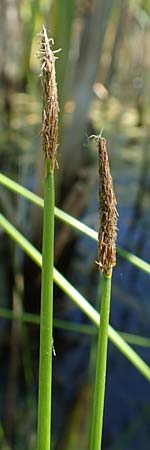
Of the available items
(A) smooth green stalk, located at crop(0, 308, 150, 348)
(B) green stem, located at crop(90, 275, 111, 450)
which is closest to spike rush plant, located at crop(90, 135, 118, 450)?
(B) green stem, located at crop(90, 275, 111, 450)

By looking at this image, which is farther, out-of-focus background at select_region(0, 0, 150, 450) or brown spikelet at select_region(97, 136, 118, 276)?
out-of-focus background at select_region(0, 0, 150, 450)

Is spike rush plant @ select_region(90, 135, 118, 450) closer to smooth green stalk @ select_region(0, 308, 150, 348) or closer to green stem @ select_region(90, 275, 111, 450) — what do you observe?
green stem @ select_region(90, 275, 111, 450)

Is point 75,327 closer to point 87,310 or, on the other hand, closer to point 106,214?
point 87,310

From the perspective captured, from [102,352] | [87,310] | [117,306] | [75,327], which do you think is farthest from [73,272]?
[102,352]

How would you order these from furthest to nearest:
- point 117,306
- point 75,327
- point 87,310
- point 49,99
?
point 117,306 < point 75,327 < point 87,310 < point 49,99

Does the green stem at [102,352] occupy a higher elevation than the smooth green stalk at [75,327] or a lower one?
lower

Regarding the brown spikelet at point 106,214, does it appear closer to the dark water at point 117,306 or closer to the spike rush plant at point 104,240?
the spike rush plant at point 104,240

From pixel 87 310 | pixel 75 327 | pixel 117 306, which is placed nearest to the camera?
pixel 87 310

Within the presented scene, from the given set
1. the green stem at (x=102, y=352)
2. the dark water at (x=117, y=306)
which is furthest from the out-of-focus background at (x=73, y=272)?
the green stem at (x=102, y=352)
